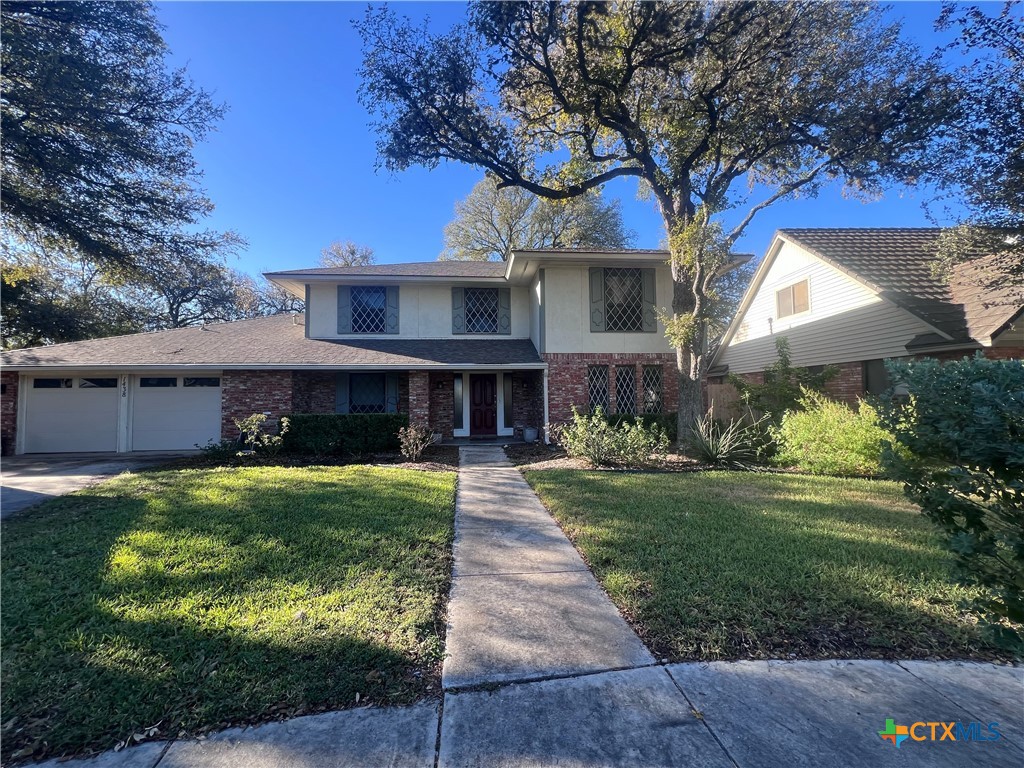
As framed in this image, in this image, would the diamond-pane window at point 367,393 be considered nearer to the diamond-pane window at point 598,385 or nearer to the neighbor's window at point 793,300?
the diamond-pane window at point 598,385

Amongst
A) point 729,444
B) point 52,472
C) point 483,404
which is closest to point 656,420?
point 729,444

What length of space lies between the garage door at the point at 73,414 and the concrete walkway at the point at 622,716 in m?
13.9

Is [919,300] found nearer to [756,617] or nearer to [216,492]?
[756,617]

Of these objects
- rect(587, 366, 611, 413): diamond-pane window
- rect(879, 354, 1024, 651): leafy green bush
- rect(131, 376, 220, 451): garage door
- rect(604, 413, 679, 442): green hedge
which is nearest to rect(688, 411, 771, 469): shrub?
rect(604, 413, 679, 442): green hedge

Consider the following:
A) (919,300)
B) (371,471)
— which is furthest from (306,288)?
(919,300)

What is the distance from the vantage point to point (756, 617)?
300 cm

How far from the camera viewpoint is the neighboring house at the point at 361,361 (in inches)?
464

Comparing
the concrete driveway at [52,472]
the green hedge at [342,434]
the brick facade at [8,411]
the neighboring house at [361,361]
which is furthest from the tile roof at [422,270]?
the brick facade at [8,411]

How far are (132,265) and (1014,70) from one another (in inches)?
734

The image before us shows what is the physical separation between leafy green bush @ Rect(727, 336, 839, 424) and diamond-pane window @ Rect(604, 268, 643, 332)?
3.19m

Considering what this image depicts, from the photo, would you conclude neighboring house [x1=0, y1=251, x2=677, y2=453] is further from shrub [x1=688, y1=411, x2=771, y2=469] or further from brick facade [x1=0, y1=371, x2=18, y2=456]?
shrub [x1=688, y1=411, x2=771, y2=469]

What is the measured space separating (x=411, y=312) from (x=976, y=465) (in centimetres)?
1295

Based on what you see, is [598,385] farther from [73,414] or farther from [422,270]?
[73,414]

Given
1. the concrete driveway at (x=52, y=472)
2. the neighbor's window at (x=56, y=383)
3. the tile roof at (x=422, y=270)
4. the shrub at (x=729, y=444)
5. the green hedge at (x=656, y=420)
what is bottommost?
the concrete driveway at (x=52, y=472)
